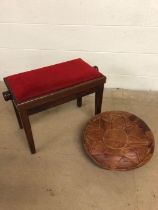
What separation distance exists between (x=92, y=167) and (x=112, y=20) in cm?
107

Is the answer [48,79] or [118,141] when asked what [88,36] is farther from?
[118,141]

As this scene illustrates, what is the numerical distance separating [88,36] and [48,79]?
0.64 meters

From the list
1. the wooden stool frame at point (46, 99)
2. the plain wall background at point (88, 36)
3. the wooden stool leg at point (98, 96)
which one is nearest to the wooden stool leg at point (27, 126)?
the wooden stool frame at point (46, 99)

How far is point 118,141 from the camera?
1357mm

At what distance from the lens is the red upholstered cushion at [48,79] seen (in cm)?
121

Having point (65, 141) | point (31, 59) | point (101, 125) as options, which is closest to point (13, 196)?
point (65, 141)

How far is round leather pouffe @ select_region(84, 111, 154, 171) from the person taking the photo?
4.21 ft

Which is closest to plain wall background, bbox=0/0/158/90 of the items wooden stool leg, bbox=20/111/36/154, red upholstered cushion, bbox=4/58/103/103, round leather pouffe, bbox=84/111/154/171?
red upholstered cushion, bbox=4/58/103/103

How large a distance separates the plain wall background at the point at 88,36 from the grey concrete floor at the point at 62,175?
46 centimetres

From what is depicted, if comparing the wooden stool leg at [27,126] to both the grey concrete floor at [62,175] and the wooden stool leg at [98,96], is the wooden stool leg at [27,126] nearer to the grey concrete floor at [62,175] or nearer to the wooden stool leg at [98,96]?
the grey concrete floor at [62,175]

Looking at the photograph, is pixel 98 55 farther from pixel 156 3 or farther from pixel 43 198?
pixel 43 198

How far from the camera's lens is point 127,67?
1.90 metres

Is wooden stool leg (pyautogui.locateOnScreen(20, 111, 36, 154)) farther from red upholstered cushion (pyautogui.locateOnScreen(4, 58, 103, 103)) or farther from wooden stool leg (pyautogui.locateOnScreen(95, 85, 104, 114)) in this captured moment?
wooden stool leg (pyautogui.locateOnScreen(95, 85, 104, 114))

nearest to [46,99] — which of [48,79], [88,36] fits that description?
[48,79]
